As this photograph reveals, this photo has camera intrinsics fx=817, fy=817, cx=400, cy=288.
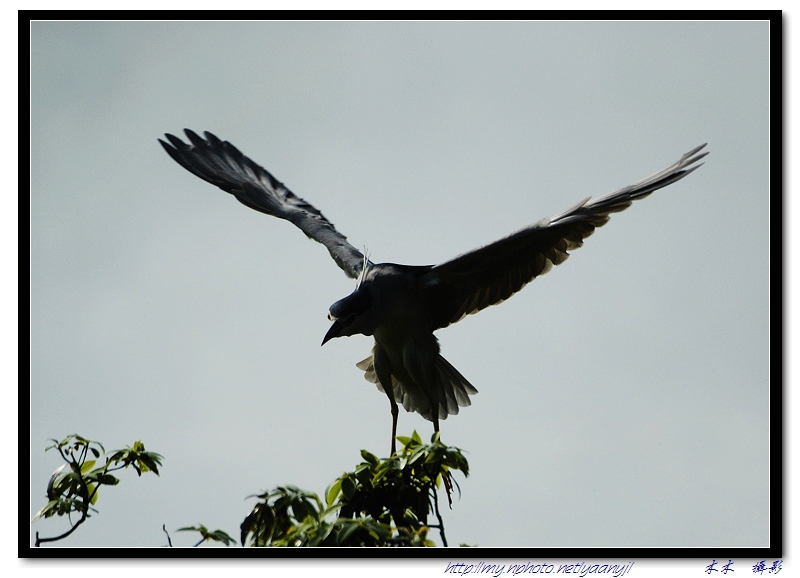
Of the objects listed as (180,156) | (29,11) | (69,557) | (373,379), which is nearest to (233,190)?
(180,156)

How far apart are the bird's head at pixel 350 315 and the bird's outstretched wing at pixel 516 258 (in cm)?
38

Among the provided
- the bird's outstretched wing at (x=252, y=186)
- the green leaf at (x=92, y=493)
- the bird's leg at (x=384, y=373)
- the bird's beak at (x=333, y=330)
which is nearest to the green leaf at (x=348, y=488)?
the green leaf at (x=92, y=493)

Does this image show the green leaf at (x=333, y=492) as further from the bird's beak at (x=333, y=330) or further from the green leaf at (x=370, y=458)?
the bird's beak at (x=333, y=330)

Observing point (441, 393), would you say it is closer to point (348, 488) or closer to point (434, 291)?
point (434, 291)

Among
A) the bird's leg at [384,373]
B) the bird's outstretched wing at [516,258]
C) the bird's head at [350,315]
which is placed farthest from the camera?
the bird's leg at [384,373]

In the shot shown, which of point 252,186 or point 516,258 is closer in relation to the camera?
point 516,258

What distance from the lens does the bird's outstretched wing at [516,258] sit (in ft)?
12.2

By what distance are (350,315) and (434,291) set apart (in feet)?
1.82

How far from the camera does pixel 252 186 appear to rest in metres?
5.14

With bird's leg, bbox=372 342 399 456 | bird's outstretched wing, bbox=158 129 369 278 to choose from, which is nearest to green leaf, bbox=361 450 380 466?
bird's leg, bbox=372 342 399 456

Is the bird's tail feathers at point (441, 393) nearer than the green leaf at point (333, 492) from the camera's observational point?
No

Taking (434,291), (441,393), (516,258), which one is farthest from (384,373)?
(516,258)

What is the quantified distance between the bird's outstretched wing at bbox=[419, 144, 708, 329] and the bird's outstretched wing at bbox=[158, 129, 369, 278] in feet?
1.80

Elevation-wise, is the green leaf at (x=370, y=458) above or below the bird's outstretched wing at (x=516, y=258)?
below
